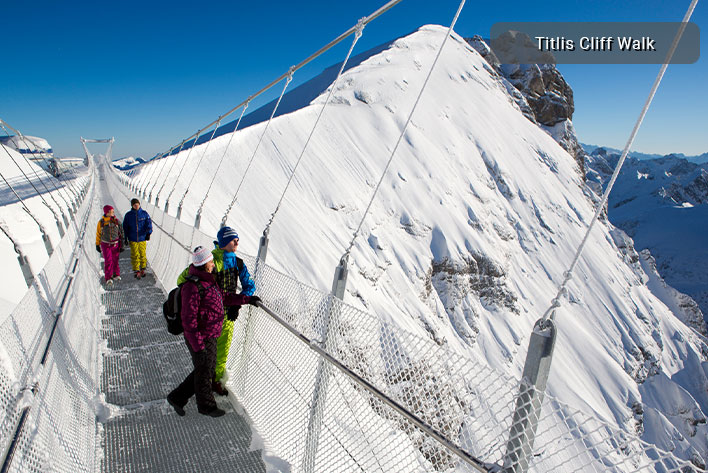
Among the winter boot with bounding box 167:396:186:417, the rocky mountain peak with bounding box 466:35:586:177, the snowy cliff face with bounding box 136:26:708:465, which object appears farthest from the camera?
the rocky mountain peak with bounding box 466:35:586:177

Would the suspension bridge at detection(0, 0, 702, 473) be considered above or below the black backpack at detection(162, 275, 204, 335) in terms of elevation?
below

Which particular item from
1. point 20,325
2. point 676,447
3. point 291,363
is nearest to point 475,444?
point 291,363

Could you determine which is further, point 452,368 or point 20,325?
point 20,325

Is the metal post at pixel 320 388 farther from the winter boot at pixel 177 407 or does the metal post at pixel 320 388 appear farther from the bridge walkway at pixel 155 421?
the winter boot at pixel 177 407

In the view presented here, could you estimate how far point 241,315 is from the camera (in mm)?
4285

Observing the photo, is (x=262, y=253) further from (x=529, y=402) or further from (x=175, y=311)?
(x=529, y=402)

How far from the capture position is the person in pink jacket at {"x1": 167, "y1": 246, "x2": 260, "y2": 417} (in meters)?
3.33

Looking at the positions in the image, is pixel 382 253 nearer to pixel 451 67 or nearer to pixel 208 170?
pixel 208 170

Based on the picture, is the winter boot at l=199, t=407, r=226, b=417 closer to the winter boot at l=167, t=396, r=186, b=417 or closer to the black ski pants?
the black ski pants

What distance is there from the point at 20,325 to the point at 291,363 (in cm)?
176

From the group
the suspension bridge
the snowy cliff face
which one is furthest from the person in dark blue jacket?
the snowy cliff face

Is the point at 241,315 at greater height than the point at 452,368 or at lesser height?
greater

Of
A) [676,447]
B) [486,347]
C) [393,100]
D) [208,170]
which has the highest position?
[393,100]

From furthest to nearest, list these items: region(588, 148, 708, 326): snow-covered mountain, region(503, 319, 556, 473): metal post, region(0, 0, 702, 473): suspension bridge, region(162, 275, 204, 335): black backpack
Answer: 1. region(588, 148, 708, 326): snow-covered mountain
2. region(162, 275, 204, 335): black backpack
3. region(0, 0, 702, 473): suspension bridge
4. region(503, 319, 556, 473): metal post
